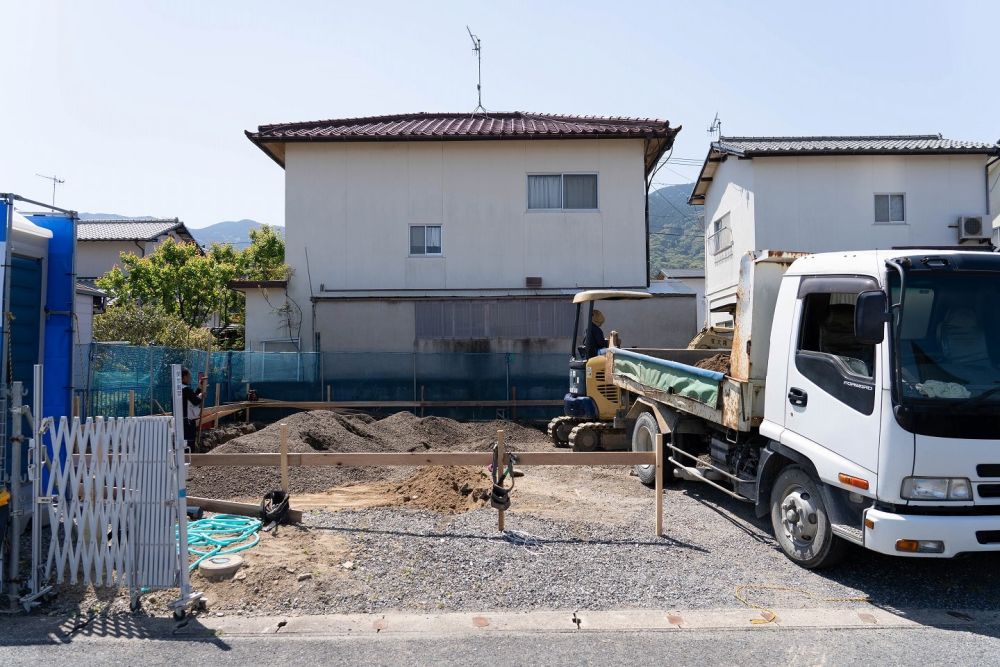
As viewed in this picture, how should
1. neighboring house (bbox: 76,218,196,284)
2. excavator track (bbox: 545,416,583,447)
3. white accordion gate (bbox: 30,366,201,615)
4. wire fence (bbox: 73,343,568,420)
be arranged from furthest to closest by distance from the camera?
neighboring house (bbox: 76,218,196,284) < wire fence (bbox: 73,343,568,420) < excavator track (bbox: 545,416,583,447) < white accordion gate (bbox: 30,366,201,615)

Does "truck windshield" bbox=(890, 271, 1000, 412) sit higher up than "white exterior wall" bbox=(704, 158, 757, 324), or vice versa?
"white exterior wall" bbox=(704, 158, 757, 324)

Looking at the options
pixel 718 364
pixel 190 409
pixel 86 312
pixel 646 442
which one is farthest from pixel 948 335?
pixel 86 312

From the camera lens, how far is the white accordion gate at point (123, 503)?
17.7 feet

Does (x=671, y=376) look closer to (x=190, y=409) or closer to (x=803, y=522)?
(x=803, y=522)

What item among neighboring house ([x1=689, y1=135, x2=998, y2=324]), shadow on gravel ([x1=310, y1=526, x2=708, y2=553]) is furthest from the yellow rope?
neighboring house ([x1=689, y1=135, x2=998, y2=324])

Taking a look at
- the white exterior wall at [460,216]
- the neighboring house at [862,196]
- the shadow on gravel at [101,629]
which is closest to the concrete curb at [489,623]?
the shadow on gravel at [101,629]

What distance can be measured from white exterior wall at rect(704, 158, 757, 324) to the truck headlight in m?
16.0

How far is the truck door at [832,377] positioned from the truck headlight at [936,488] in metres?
0.24

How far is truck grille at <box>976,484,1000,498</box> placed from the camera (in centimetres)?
514

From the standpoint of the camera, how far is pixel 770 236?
2103cm

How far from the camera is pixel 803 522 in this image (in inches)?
243

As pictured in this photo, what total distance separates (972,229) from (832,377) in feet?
59.2

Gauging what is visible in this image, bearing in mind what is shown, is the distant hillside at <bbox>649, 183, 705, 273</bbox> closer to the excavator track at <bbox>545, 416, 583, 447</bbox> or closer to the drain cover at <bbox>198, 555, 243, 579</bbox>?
the excavator track at <bbox>545, 416, 583, 447</bbox>

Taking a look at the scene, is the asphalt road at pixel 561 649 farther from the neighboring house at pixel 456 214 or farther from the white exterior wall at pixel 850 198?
the white exterior wall at pixel 850 198
